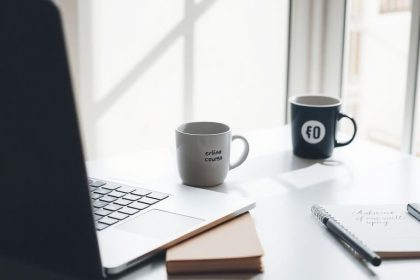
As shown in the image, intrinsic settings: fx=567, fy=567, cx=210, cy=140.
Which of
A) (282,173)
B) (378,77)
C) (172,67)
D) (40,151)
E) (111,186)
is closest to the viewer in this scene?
(40,151)

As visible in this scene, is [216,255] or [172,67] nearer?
[216,255]

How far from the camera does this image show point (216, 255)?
2.02 feet

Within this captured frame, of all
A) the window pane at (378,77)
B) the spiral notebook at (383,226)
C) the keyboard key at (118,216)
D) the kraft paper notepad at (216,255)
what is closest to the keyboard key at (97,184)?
the keyboard key at (118,216)

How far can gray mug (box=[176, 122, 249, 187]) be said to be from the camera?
88cm

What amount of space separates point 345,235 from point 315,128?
0.37 m

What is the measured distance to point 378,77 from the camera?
2.86m

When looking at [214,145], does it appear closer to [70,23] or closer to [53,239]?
[53,239]

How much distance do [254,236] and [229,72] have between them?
1.30 meters

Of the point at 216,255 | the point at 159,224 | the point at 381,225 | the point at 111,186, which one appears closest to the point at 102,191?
the point at 111,186

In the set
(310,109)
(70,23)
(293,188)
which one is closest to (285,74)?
(70,23)

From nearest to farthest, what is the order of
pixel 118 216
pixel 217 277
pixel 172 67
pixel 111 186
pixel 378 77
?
pixel 217 277 < pixel 118 216 < pixel 111 186 < pixel 172 67 < pixel 378 77

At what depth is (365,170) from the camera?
39.1 inches

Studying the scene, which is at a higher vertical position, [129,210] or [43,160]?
[43,160]

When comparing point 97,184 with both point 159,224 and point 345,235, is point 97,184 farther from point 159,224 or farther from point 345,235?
point 345,235
